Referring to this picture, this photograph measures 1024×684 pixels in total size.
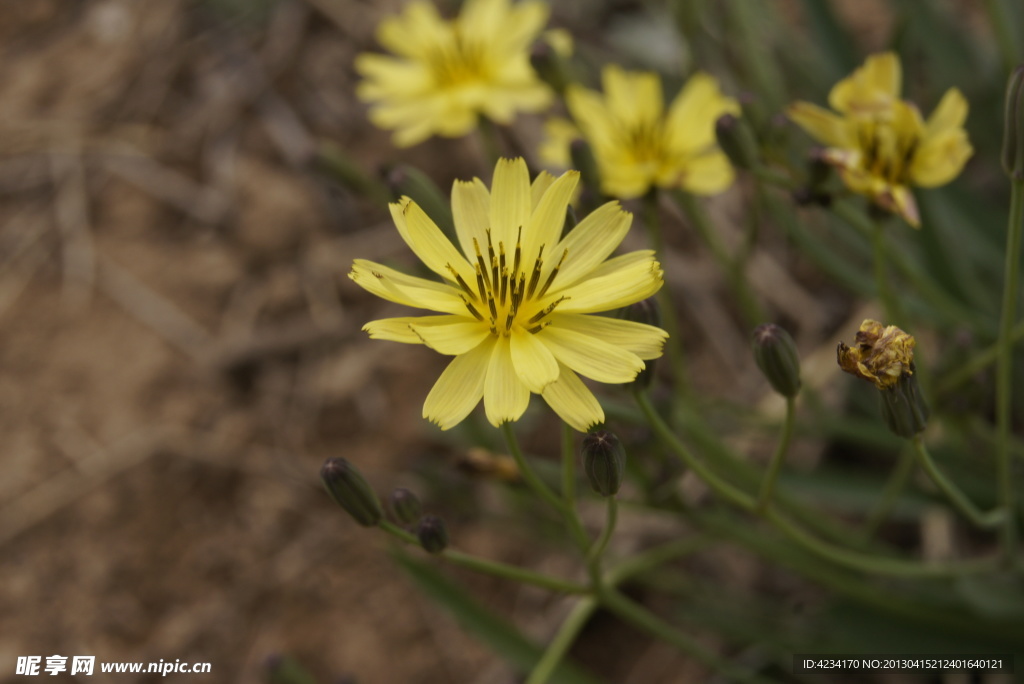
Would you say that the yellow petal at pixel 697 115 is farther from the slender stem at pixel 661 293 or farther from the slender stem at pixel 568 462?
the slender stem at pixel 568 462

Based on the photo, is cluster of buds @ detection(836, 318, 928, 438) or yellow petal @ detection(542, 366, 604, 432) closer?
yellow petal @ detection(542, 366, 604, 432)

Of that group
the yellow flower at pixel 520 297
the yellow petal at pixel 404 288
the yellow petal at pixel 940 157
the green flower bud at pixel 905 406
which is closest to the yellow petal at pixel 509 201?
the yellow flower at pixel 520 297

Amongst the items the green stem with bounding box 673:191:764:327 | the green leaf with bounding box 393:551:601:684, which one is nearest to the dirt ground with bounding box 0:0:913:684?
the green leaf with bounding box 393:551:601:684

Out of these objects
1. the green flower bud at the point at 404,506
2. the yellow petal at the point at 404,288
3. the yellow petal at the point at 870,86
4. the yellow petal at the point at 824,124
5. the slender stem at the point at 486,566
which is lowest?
the slender stem at the point at 486,566

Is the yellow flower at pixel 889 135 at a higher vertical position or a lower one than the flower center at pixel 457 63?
lower

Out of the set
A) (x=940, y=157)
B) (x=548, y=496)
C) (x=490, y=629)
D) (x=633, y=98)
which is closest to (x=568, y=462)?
(x=548, y=496)

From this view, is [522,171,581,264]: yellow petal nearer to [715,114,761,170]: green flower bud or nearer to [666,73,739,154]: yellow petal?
[715,114,761,170]: green flower bud
